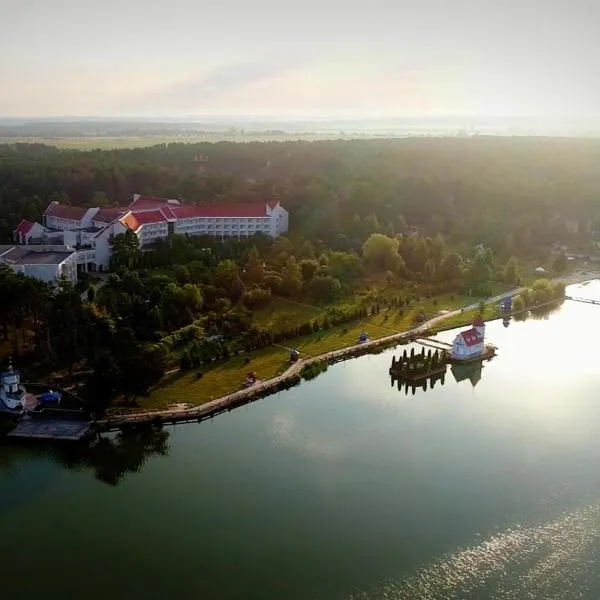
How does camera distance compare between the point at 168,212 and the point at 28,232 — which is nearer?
the point at 28,232

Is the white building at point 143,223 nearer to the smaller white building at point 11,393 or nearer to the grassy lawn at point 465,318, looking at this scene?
the smaller white building at point 11,393

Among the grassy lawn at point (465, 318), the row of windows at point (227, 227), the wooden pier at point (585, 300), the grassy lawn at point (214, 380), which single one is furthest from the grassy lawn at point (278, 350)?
the row of windows at point (227, 227)

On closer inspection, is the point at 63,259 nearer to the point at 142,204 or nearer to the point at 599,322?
the point at 142,204

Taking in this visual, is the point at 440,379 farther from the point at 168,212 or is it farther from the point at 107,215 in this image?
the point at 107,215

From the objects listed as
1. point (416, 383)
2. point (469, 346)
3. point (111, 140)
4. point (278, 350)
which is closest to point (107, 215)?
point (278, 350)

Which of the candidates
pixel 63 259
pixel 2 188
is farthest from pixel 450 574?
pixel 2 188

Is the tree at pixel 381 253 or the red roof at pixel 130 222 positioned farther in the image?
the tree at pixel 381 253
